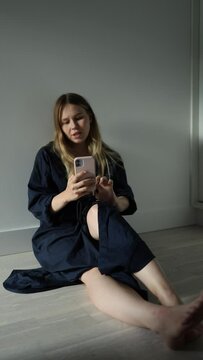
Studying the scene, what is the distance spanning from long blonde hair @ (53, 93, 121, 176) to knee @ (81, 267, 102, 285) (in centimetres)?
33

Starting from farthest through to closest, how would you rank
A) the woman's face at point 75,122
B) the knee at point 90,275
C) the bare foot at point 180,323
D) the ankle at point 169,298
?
the woman's face at point 75,122
the knee at point 90,275
the ankle at point 169,298
the bare foot at point 180,323

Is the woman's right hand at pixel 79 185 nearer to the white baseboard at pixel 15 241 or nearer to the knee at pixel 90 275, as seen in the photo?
the knee at pixel 90 275

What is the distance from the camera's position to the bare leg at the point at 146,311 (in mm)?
708

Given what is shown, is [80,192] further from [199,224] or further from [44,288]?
[199,224]

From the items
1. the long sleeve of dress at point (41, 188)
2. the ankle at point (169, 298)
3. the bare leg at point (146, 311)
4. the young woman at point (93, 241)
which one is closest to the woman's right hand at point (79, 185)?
Result: the young woman at point (93, 241)

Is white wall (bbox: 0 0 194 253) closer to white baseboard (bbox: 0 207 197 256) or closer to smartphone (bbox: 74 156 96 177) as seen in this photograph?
white baseboard (bbox: 0 207 197 256)

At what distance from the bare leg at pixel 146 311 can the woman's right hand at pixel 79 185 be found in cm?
23

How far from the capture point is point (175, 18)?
1.62m

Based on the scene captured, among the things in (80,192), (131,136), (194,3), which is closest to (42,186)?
(80,192)

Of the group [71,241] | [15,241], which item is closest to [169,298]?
[71,241]

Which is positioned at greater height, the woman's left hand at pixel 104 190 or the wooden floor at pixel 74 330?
the woman's left hand at pixel 104 190

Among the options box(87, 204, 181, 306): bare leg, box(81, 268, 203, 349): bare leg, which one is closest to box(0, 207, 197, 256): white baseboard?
box(81, 268, 203, 349): bare leg

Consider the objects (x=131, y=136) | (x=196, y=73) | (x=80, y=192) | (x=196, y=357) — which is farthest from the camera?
(x=196, y=73)

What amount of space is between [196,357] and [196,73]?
1302mm
